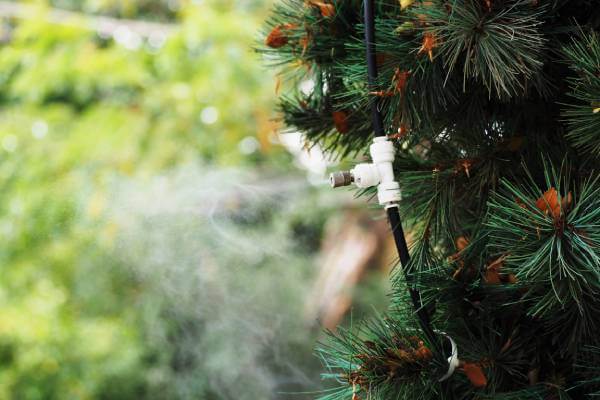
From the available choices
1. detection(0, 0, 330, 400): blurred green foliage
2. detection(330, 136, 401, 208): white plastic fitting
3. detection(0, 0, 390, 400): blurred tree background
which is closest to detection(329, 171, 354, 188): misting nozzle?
detection(330, 136, 401, 208): white plastic fitting

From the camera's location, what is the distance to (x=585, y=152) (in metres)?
0.79

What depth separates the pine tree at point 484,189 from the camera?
2.33 feet

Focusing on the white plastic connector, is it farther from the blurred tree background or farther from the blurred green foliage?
the blurred green foliage

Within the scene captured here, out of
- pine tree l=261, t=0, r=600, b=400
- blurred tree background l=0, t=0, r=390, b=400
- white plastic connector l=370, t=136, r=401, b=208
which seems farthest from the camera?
blurred tree background l=0, t=0, r=390, b=400

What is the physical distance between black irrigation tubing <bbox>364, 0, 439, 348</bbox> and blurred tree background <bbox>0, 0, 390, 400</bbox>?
6.84ft

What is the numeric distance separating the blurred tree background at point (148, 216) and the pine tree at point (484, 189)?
205 centimetres

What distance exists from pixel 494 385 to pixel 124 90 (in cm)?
325

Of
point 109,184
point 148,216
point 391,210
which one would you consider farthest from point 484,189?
point 109,184

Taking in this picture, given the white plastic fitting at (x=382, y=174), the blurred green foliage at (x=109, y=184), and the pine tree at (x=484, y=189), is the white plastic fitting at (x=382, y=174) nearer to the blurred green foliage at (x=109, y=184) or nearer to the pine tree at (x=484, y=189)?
the pine tree at (x=484, y=189)

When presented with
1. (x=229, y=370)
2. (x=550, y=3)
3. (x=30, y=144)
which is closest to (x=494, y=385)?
(x=550, y=3)

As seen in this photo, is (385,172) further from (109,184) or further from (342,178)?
(109,184)

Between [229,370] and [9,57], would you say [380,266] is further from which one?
[9,57]

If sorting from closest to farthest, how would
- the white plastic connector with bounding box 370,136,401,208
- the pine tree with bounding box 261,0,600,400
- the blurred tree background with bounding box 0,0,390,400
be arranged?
the pine tree with bounding box 261,0,600,400, the white plastic connector with bounding box 370,136,401,208, the blurred tree background with bounding box 0,0,390,400

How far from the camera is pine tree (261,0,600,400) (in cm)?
71
